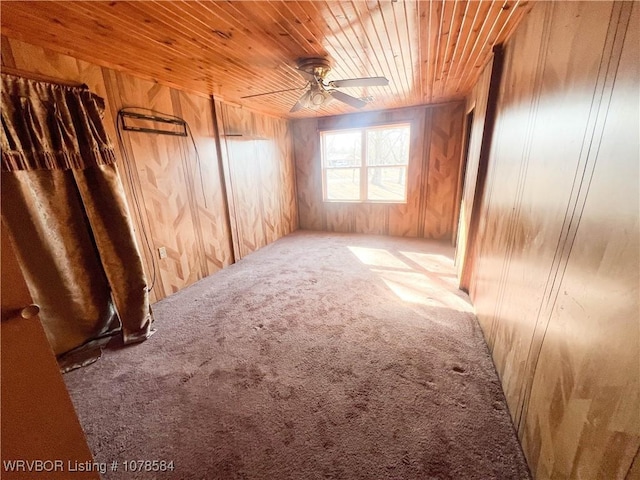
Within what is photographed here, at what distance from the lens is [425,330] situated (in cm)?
213

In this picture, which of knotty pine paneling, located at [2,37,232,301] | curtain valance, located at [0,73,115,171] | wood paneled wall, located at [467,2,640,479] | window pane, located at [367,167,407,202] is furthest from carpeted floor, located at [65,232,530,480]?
window pane, located at [367,167,407,202]

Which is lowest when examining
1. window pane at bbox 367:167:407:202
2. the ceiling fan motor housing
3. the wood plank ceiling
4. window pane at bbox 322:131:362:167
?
window pane at bbox 367:167:407:202

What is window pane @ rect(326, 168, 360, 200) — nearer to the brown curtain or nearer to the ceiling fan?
the ceiling fan

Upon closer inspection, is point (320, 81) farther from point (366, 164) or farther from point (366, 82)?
point (366, 164)

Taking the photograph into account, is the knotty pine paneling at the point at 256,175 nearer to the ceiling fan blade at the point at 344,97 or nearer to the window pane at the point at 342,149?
the window pane at the point at 342,149

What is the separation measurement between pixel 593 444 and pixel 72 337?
3005mm

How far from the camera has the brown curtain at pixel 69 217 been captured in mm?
1683

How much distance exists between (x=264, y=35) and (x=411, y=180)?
3.47 meters

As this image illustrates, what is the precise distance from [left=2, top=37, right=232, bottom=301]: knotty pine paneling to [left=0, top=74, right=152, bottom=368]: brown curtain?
216 millimetres

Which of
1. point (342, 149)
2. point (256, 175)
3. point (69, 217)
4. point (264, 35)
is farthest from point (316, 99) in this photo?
point (342, 149)

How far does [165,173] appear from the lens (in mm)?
2758

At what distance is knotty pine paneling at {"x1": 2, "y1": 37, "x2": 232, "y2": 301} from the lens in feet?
6.59

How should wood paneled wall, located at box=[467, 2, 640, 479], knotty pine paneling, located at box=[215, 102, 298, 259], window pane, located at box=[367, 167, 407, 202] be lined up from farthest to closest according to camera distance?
window pane, located at box=[367, 167, 407, 202], knotty pine paneling, located at box=[215, 102, 298, 259], wood paneled wall, located at box=[467, 2, 640, 479]

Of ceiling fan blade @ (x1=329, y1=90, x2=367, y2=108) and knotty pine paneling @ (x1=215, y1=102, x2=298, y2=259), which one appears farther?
knotty pine paneling @ (x1=215, y1=102, x2=298, y2=259)
